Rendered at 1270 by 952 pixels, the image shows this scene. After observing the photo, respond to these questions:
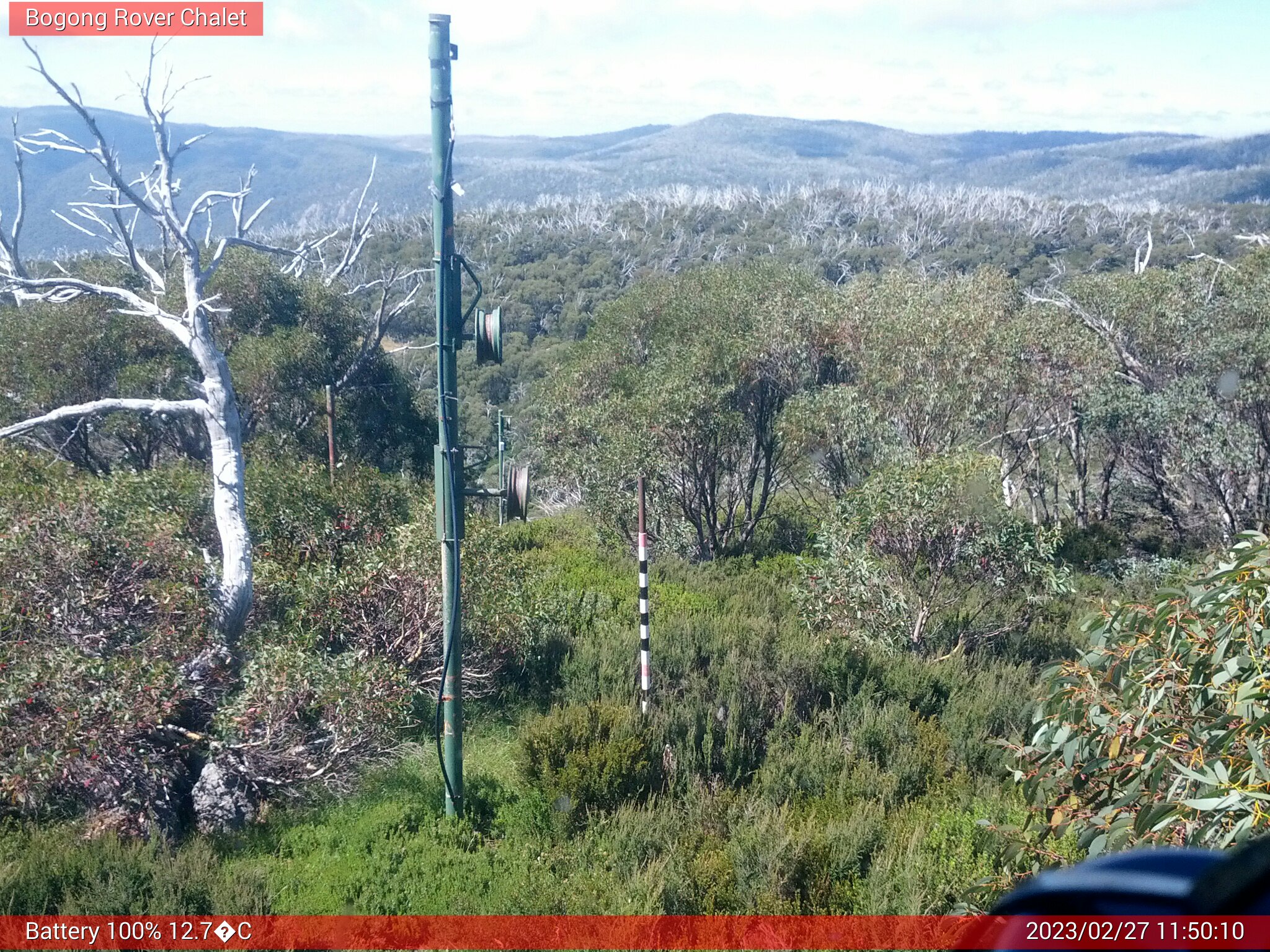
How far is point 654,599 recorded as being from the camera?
1278cm

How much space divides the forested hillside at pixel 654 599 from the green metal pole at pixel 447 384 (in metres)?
1.04

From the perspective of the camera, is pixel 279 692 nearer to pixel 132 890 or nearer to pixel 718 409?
pixel 132 890

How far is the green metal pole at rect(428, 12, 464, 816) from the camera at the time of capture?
19.4 ft

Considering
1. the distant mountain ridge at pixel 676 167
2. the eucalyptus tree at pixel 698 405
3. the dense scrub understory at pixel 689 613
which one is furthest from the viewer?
the distant mountain ridge at pixel 676 167

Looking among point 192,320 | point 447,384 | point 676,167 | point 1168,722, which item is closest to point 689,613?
point 447,384

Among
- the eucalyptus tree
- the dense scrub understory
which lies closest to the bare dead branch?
the dense scrub understory

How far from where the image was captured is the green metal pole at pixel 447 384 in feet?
19.4

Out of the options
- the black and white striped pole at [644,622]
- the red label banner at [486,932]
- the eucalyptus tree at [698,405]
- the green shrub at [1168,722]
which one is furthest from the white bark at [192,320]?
the eucalyptus tree at [698,405]

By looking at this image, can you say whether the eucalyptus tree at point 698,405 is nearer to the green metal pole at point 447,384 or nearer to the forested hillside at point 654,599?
the forested hillside at point 654,599

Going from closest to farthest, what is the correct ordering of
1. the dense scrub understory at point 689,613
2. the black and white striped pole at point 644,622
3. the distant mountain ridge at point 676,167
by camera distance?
the dense scrub understory at point 689,613, the black and white striped pole at point 644,622, the distant mountain ridge at point 676,167

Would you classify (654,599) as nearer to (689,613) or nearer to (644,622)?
(689,613)

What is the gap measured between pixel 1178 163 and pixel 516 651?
15647 centimetres

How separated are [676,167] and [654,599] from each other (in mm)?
154047

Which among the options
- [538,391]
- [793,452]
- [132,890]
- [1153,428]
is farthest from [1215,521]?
[132,890]
